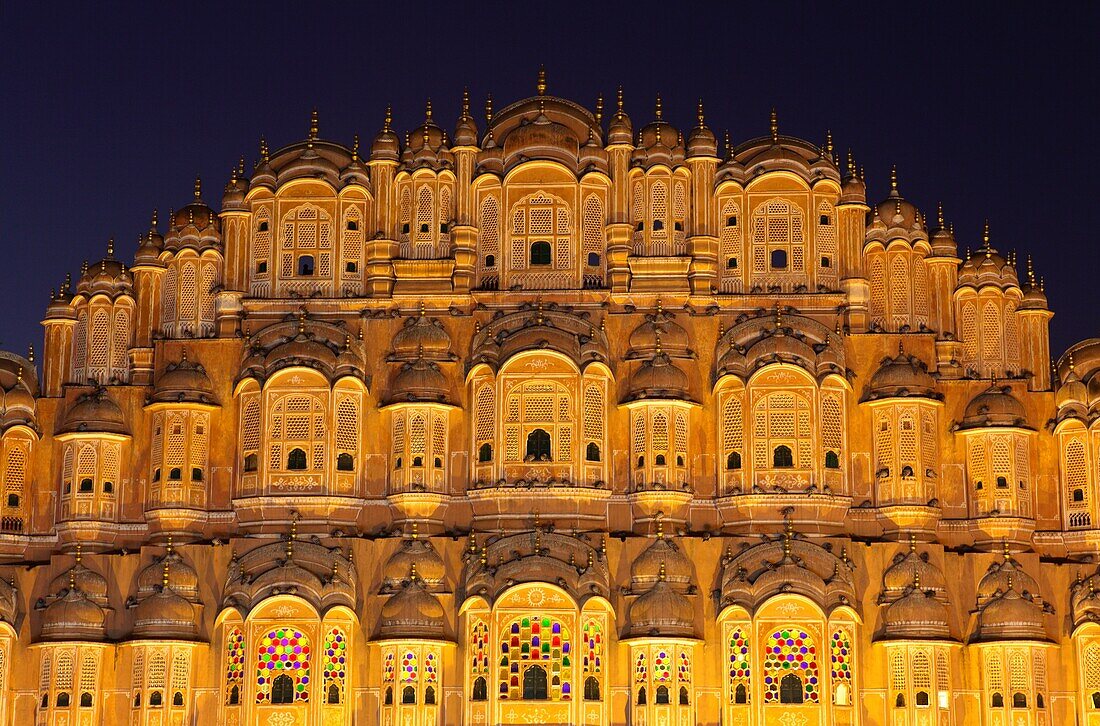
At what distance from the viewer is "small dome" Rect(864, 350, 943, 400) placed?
49.2m

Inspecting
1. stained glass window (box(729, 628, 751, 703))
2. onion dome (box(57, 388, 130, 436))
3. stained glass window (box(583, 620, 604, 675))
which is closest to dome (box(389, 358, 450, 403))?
stained glass window (box(583, 620, 604, 675))

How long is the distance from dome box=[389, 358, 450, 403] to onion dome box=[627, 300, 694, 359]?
4.32 meters

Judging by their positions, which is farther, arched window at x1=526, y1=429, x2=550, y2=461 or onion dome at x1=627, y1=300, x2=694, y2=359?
onion dome at x1=627, y1=300, x2=694, y2=359

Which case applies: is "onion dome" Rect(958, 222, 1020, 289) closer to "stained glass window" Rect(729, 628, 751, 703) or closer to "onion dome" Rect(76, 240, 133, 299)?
"stained glass window" Rect(729, 628, 751, 703)

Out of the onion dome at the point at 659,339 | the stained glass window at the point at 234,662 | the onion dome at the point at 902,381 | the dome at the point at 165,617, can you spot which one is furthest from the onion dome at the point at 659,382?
the dome at the point at 165,617

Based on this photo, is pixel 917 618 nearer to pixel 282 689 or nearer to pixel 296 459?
pixel 282 689

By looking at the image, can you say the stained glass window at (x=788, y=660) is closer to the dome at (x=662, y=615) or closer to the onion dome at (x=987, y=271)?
the dome at (x=662, y=615)

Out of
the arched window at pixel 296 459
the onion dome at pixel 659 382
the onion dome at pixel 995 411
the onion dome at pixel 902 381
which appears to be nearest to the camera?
the onion dome at pixel 659 382

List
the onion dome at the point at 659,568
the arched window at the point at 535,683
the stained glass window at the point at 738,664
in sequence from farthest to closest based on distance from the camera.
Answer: the onion dome at the point at 659,568 < the stained glass window at the point at 738,664 < the arched window at the point at 535,683

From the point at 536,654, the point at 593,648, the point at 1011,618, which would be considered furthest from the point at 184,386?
the point at 1011,618

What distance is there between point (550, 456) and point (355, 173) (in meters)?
8.28

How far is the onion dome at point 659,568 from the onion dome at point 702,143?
369 inches

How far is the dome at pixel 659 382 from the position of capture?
48.9 meters

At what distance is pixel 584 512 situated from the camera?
48.9 m
